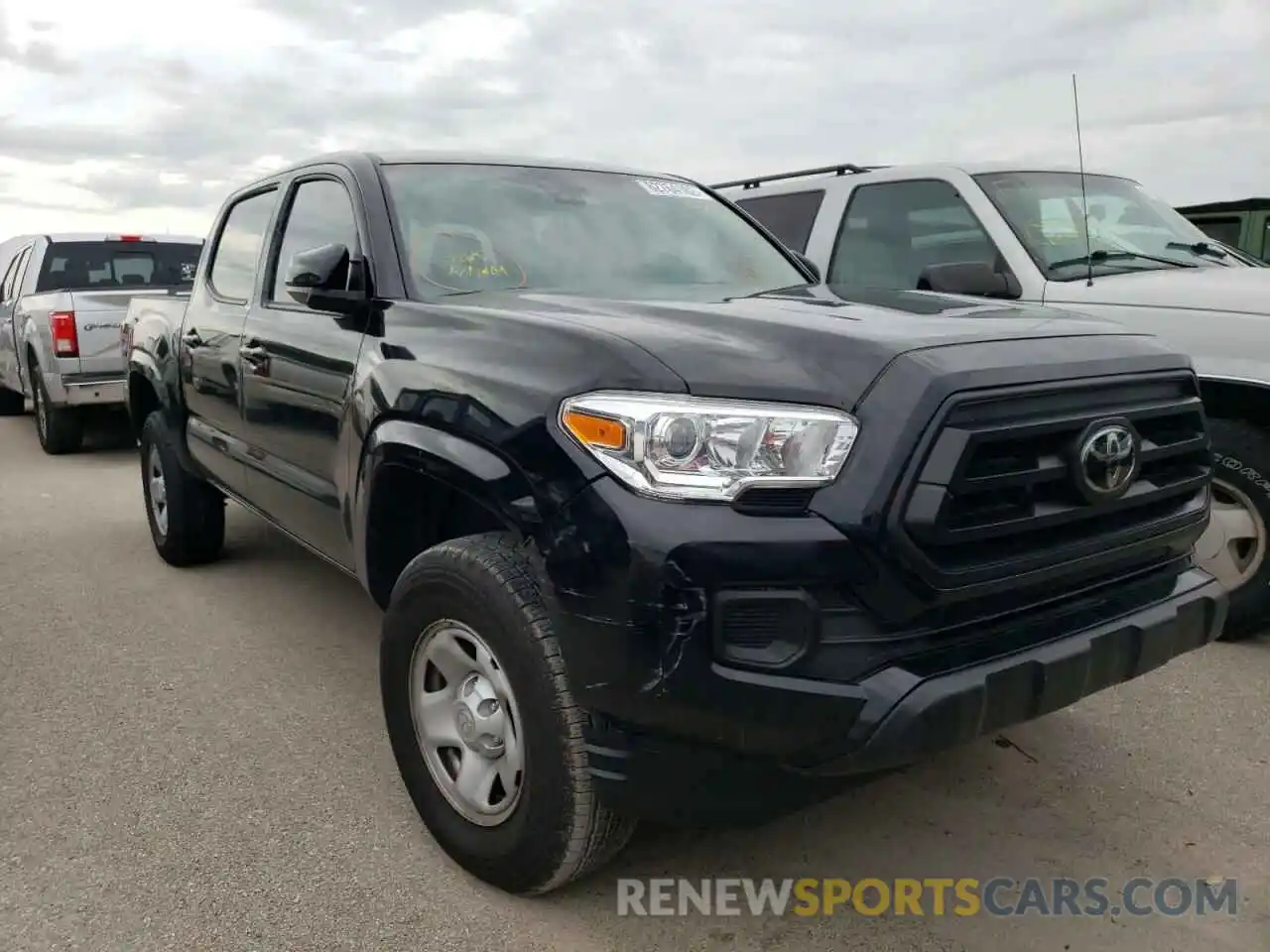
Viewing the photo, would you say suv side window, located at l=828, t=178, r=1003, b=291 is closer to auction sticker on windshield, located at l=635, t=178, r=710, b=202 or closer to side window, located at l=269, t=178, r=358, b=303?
auction sticker on windshield, located at l=635, t=178, r=710, b=202

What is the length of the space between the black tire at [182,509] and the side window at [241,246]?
A: 86 cm

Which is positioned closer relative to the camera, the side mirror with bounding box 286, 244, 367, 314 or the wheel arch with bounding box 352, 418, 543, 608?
the wheel arch with bounding box 352, 418, 543, 608

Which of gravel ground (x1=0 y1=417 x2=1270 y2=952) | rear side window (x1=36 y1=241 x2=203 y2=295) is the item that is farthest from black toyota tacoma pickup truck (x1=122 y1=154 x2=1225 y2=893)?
rear side window (x1=36 y1=241 x2=203 y2=295)

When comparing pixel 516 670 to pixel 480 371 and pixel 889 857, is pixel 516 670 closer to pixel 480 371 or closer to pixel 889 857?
pixel 480 371

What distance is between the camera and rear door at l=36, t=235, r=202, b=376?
29.1 feet

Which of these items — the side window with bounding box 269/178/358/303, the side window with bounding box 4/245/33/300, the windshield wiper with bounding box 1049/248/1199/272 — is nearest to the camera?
the side window with bounding box 269/178/358/303

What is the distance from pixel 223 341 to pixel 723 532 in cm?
297

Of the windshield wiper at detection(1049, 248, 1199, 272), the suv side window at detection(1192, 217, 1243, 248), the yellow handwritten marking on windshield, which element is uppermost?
the suv side window at detection(1192, 217, 1243, 248)

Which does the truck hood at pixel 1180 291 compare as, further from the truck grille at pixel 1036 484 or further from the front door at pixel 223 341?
the front door at pixel 223 341

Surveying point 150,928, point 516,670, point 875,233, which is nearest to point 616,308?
point 516,670

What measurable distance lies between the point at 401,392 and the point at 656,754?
118 centimetres

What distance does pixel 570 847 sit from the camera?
7.57ft

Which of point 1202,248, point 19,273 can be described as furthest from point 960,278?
point 19,273

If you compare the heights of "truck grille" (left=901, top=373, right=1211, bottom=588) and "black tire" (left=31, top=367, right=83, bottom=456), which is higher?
"truck grille" (left=901, top=373, right=1211, bottom=588)
